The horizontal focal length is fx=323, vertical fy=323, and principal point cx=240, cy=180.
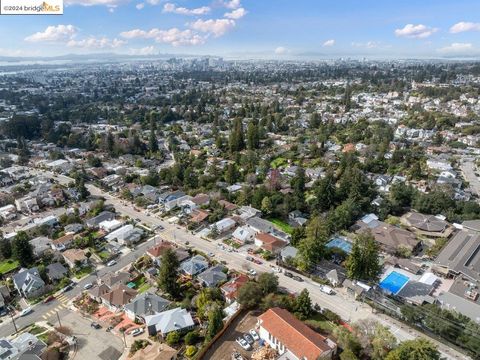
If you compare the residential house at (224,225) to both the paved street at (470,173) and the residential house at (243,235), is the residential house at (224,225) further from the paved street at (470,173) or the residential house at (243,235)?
the paved street at (470,173)

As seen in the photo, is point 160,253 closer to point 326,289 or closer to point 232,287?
point 232,287

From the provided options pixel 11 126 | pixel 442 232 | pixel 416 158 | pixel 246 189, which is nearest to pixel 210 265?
pixel 246 189

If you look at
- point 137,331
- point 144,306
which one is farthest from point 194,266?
point 137,331

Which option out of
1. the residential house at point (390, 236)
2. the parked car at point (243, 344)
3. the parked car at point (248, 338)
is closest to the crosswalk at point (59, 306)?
the parked car at point (243, 344)

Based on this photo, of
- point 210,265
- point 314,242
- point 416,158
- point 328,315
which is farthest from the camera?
point 416,158

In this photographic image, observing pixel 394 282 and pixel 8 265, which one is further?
pixel 8 265

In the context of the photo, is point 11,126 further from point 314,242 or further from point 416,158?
point 416,158
